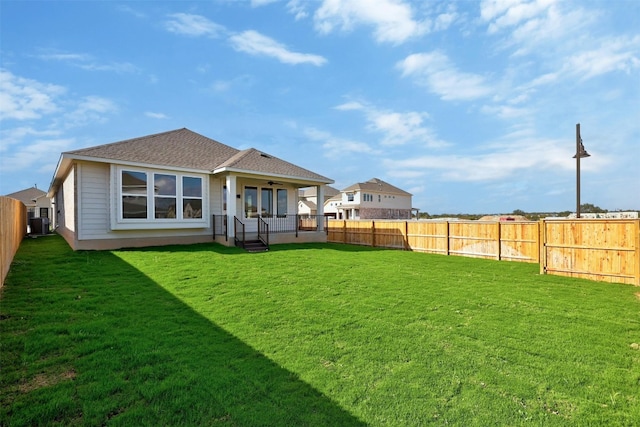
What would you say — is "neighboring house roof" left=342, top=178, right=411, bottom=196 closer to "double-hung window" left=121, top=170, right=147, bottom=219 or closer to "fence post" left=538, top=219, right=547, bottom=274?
"fence post" left=538, top=219, right=547, bottom=274

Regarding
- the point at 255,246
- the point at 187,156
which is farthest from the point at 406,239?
the point at 187,156

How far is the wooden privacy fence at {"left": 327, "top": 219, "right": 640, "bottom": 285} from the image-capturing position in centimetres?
788

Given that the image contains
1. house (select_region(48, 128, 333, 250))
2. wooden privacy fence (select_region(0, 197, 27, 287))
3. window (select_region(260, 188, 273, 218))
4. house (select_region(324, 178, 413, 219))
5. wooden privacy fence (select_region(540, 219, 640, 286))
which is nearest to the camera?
wooden privacy fence (select_region(0, 197, 27, 287))

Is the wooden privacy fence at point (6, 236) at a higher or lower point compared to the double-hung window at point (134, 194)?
lower

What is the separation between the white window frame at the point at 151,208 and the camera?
10.8 m

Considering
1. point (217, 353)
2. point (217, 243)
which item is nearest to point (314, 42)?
point (217, 243)

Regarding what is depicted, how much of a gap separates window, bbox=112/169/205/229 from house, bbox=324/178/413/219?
113 ft

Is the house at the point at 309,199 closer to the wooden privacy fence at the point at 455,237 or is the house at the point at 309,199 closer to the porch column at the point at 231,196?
the wooden privacy fence at the point at 455,237

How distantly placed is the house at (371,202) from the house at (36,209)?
35.1 metres

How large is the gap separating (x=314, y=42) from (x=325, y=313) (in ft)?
48.8

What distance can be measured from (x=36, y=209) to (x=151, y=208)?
3238 centimetres

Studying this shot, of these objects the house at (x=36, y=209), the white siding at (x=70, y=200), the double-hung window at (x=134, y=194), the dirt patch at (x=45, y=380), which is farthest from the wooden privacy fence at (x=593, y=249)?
the house at (x=36, y=209)

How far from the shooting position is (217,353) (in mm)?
3500

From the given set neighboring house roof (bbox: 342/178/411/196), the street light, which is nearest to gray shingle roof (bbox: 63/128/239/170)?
the street light
